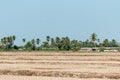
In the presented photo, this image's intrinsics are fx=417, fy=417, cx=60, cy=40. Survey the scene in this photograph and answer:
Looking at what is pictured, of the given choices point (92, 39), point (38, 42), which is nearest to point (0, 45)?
point (38, 42)

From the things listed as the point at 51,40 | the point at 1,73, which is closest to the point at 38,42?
the point at 51,40

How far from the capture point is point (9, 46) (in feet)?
376

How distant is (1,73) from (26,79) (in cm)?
484

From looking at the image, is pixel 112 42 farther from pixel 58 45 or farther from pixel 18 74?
pixel 18 74

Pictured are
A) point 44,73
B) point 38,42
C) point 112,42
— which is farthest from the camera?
point 112,42

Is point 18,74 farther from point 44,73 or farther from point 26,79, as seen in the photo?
point 26,79

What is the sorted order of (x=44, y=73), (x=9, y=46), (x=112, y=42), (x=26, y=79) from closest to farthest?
(x=26, y=79) < (x=44, y=73) < (x=9, y=46) < (x=112, y=42)

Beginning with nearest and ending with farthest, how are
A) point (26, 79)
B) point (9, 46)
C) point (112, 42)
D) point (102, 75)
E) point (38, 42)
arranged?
point (26, 79) < point (102, 75) < point (9, 46) < point (38, 42) < point (112, 42)

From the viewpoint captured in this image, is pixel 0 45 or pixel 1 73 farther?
pixel 0 45

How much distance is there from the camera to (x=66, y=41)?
115m

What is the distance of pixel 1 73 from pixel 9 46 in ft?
284

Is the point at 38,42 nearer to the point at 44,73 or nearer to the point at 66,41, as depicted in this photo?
the point at 66,41

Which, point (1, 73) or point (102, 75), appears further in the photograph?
point (1, 73)

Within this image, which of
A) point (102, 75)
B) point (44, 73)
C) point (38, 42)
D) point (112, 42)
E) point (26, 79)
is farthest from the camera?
point (112, 42)
